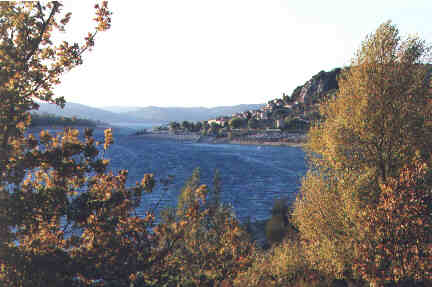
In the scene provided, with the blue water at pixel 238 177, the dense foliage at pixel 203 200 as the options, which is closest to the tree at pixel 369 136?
the dense foliage at pixel 203 200

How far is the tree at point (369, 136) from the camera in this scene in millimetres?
19938

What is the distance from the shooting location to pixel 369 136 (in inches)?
808

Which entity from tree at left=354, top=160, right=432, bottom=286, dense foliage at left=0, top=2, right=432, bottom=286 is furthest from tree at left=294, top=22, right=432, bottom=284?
tree at left=354, top=160, right=432, bottom=286

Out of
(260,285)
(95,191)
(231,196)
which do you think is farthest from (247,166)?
(95,191)

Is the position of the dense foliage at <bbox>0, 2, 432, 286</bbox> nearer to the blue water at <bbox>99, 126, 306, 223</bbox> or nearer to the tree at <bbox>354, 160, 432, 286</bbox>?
the tree at <bbox>354, 160, 432, 286</bbox>

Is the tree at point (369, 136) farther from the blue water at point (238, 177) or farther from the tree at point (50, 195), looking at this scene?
the blue water at point (238, 177)

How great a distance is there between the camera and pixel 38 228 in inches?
379

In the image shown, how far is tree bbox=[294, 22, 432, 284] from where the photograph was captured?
19938 mm

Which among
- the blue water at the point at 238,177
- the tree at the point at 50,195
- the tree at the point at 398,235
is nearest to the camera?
the tree at the point at 50,195

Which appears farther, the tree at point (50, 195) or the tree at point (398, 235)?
the tree at point (398, 235)

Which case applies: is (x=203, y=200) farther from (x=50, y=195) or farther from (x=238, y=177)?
(x=238, y=177)

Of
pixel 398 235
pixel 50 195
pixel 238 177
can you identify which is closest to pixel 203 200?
pixel 50 195

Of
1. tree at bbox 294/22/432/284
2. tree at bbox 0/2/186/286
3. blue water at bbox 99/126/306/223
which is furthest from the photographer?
blue water at bbox 99/126/306/223

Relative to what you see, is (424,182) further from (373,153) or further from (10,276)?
(10,276)
